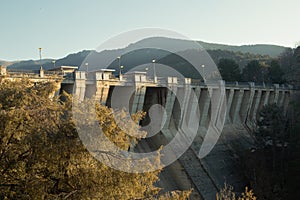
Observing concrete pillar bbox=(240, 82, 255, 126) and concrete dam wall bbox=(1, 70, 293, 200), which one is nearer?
concrete dam wall bbox=(1, 70, 293, 200)

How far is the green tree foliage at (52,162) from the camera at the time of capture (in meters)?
8.38

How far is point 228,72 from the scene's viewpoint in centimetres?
5062

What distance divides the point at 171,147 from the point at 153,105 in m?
3.88

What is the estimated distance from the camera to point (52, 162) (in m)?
8.66

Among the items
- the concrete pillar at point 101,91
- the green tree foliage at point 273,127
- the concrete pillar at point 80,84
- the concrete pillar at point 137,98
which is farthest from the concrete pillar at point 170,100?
the green tree foliage at point 273,127

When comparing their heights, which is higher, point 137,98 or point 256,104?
point 137,98

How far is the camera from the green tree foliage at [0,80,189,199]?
27.5 feet

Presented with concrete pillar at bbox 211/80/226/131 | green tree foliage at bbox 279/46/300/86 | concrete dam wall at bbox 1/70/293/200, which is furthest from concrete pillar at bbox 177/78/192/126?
green tree foliage at bbox 279/46/300/86

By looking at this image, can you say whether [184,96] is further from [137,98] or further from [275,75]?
[275,75]

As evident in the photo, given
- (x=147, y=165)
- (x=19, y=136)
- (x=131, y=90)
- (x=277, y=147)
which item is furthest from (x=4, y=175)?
(x=277, y=147)

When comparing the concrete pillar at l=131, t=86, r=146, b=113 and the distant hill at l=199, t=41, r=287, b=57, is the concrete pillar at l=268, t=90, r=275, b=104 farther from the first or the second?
the distant hill at l=199, t=41, r=287, b=57

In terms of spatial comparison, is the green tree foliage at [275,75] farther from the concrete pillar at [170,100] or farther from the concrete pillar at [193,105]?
the concrete pillar at [170,100]

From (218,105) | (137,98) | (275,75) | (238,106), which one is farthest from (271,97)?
(137,98)

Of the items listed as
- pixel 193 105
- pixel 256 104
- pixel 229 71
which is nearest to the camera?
pixel 193 105
